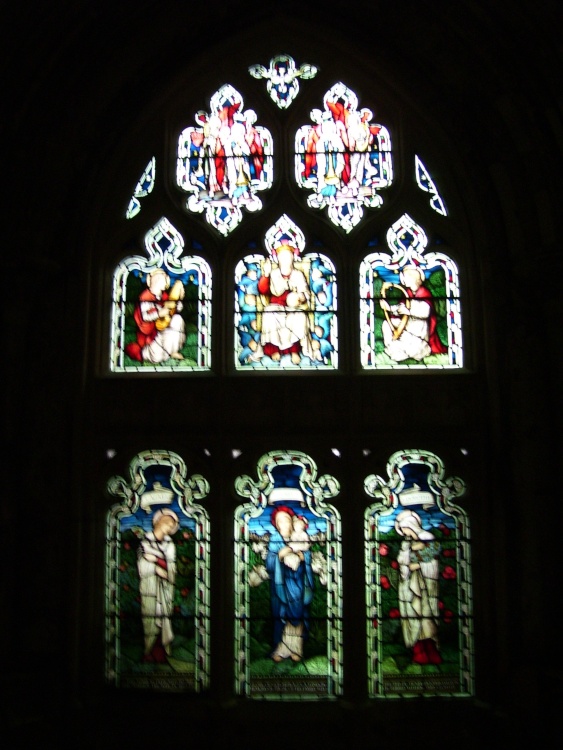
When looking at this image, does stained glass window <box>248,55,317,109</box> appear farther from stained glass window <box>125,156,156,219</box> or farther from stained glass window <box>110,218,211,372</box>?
stained glass window <box>110,218,211,372</box>

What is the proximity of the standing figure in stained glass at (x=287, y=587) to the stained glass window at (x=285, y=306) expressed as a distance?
42.7 inches

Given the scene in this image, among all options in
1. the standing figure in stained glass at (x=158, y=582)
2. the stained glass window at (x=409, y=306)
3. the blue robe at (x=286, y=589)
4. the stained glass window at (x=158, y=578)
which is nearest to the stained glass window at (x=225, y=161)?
the stained glass window at (x=409, y=306)

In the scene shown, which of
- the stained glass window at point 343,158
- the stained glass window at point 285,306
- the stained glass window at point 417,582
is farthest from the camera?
the stained glass window at point 343,158

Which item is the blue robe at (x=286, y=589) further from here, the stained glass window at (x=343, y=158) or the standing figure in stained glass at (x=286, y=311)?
the stained glass window at (x=343, y=158)

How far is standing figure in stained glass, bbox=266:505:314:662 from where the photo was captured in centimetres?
614

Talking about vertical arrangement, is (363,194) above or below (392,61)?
below

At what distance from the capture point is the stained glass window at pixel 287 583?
609 centimetres

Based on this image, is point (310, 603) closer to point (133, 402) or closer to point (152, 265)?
point (133, 402)

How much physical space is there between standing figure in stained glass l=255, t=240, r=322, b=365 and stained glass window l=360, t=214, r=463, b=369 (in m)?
0.41

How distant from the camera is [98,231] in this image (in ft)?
21.7

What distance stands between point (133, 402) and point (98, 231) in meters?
1.29

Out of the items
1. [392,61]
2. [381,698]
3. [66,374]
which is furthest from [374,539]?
[392,61]

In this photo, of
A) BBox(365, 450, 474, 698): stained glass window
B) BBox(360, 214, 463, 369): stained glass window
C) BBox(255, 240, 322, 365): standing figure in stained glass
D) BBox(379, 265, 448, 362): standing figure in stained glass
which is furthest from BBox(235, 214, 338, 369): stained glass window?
BBox(365, 450, 474, 698): stained glass window

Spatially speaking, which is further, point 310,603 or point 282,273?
point 282,273
